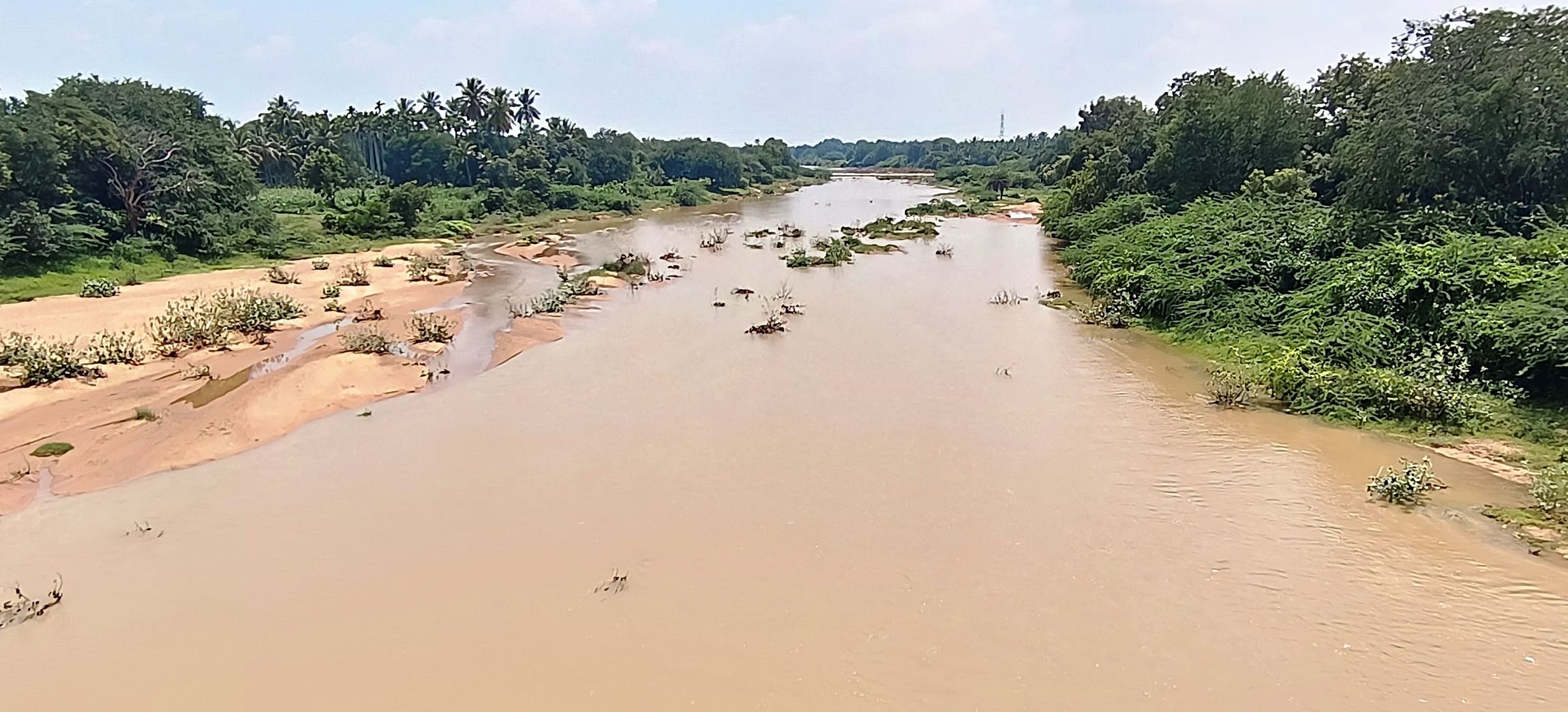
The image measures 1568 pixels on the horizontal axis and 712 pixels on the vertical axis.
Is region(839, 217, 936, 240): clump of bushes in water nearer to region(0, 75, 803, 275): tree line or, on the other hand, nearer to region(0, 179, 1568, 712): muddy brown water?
region(0, 75, 803, 275): tree line

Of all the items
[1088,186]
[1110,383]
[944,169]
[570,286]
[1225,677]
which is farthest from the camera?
[944,169]

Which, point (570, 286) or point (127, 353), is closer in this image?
point (127, 353)

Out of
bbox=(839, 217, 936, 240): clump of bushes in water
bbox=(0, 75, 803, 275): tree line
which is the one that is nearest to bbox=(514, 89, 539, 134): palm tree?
bbox=(0, 75, 803, 275): tree line

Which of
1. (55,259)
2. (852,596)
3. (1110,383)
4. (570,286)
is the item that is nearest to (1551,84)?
(1110,383)

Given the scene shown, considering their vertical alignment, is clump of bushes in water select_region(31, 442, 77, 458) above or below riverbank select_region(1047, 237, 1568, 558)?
above

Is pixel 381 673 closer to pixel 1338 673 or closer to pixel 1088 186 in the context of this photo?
pixel 1338 673

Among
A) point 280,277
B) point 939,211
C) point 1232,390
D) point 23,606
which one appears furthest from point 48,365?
point 939,211
